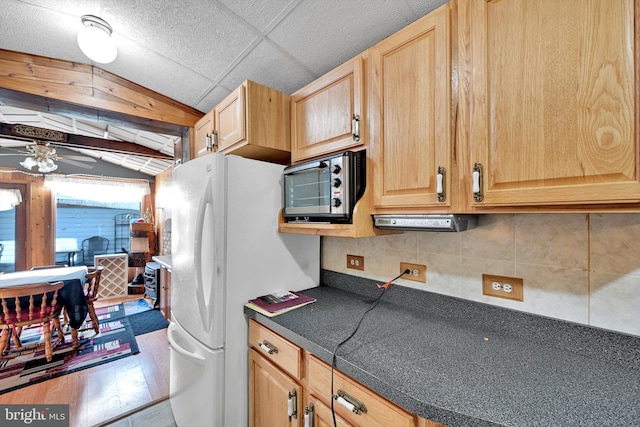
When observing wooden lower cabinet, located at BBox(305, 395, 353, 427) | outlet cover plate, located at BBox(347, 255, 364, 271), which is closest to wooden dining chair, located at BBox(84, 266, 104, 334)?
outlet cover plate, located at BBox(347, 255, 364, 271)

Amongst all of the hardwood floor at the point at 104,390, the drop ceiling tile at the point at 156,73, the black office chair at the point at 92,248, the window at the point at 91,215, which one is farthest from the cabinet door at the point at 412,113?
the black office chair at the point at 92,248

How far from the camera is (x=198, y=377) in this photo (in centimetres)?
138

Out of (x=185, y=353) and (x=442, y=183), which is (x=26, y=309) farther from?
(x=442, y=183)

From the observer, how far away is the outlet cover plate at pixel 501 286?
3.40ft

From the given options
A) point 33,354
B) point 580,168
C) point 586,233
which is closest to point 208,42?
point 580,168

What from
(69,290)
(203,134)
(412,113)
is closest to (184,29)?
(203,134)

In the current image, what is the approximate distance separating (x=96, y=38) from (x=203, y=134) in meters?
0.77

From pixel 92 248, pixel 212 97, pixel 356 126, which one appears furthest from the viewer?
pixel 92 248

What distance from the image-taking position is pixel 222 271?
1312mm

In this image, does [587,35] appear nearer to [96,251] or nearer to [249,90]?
[249,90]

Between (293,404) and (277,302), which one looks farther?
(277,302)

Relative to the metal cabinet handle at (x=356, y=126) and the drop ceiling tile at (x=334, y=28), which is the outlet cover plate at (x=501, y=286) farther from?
the drop ceiling tile at (x=334, y=28)

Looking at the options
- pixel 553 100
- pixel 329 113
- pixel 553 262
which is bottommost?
pixel 553 262

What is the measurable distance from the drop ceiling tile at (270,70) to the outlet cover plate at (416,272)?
1266mm
